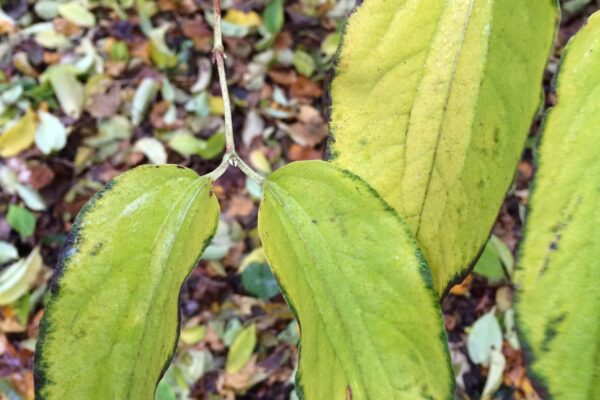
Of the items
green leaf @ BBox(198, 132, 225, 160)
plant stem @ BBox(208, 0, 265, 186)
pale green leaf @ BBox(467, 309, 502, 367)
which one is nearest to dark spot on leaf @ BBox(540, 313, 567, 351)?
plant stem @ BBox(208, 0, 265, 186)

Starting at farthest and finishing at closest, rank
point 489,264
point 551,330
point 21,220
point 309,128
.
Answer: point 309,128
point 21,220
point 489,264
point 551,330

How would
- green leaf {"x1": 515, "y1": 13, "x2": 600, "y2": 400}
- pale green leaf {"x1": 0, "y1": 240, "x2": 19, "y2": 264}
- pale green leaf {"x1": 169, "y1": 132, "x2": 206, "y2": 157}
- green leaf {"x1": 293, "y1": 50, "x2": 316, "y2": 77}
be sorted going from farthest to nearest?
green leaf {"x1": 293, "y1": 50, "x2": 316, "y2": 77}
pale green leaf {"x1": 169, "y1": 132, "x2": 206, "y2": 157}
pale green leaf {"x1": 0, "y1": 240, "x2": 19, "y2": 264}
green leaf {"x1": 515, "y1": 13, "x2": 600, "y2": 400}

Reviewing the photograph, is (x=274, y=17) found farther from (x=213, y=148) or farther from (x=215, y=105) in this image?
(x=213, y=148)

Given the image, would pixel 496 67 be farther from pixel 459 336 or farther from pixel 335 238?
pixel 459 336

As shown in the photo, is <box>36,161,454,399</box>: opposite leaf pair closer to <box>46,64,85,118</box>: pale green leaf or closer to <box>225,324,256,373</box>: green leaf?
<box>225,324,256,373</box>: green leaf

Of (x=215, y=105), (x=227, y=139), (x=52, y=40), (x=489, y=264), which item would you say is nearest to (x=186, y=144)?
(x=215, y=105)

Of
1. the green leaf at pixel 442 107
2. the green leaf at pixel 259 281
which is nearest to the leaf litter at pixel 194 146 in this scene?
the green leaf at pixel 259 281

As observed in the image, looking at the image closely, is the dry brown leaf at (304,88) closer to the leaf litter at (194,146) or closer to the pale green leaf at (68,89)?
the leaf litter at (194,146)
